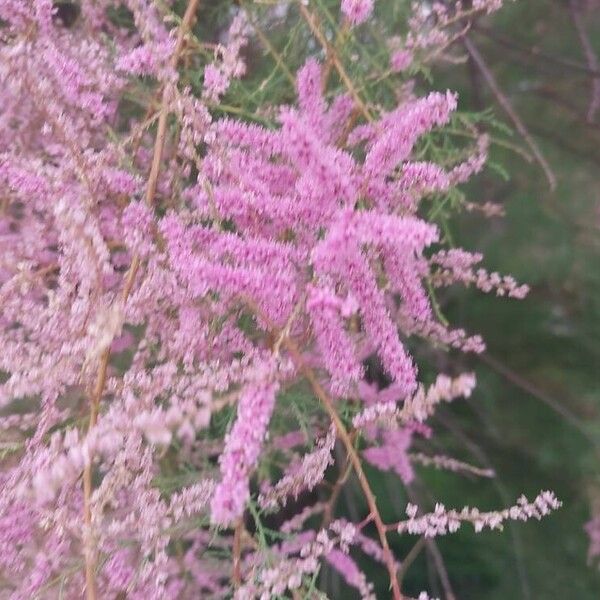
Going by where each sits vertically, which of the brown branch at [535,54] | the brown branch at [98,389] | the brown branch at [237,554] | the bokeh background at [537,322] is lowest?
the bokeh background at [537,322]

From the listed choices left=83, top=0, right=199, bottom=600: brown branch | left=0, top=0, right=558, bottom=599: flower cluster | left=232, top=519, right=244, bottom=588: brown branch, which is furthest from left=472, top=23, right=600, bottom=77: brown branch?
left=232, top=519, right=244, bottom=588: brown branch

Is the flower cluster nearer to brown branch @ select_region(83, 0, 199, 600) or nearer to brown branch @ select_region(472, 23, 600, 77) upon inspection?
brown branch @ select_region(83, 0, 199, 600)

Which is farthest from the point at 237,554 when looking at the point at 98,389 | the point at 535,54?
the point at 535,54

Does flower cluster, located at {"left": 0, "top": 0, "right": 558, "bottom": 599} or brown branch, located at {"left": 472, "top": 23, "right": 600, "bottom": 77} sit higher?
flower cluster, located at {"left": 0, "top": 0, "right": 558, "bottom": 599}

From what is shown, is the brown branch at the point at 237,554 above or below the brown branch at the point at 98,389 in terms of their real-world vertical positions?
below

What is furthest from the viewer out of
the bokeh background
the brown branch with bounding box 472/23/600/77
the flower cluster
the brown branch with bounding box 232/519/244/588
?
the bokeh background

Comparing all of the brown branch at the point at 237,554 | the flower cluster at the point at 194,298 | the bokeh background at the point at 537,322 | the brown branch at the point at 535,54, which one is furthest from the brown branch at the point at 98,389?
the bokeh background at the point at 537,322

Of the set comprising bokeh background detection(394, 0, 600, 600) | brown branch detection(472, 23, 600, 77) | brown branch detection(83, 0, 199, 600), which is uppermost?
brown branch detection(83, 0, 199, 600)

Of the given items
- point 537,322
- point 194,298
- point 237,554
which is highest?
point 194,298

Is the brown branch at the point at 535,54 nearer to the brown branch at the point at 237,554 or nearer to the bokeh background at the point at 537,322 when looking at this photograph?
the bokeh background at the point at 537,322

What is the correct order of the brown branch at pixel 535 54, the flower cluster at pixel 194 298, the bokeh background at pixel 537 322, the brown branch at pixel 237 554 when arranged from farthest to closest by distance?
the bokeh background at pixel 537 322
the brown branch at pixel 535 54
the brown branch at pixel 237 554
the flower cluster at pixel 194 298

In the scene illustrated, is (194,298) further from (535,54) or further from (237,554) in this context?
(535,54)
